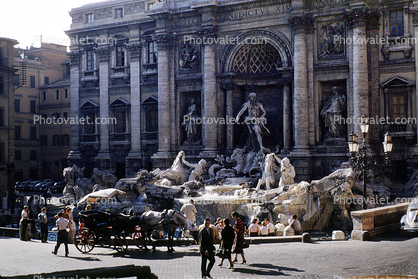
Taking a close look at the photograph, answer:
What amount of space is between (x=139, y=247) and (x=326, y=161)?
51.8 feet

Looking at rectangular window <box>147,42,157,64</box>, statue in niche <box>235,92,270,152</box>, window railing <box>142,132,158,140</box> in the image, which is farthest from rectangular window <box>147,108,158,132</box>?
statue in niche <box>235,92,270,152</box>

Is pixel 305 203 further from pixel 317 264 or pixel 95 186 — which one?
pixel 95 186

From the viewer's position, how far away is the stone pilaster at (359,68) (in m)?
28.4

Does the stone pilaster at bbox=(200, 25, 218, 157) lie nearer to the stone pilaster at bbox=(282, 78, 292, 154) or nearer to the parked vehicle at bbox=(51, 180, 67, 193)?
the stone pilaster at bbox=(282, 78, 292, 154)

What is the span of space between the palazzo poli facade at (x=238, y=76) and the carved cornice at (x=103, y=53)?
0.35 feet

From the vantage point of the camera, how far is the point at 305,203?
2470 cm

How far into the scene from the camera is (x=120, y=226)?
670 inches

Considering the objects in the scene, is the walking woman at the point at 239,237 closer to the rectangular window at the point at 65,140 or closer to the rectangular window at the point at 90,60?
the rectangular window at the point at 90,60

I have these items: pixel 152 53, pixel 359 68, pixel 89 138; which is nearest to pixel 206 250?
pixel 359 68

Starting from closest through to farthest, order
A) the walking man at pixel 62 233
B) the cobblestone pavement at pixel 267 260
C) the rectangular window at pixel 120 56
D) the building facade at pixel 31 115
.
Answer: the cobblestone pavement at pixel 267 260
the walking man at pixel 62 233
the rectangular window at pixel 120 56
the building facade at pixel 31 115

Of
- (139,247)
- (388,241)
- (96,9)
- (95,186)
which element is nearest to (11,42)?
(96,9)

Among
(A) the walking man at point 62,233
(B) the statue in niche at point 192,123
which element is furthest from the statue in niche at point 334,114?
(A) the walking man at point 62,233

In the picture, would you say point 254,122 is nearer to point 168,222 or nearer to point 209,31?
point 209,31

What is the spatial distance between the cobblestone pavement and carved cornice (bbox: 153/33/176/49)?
763 inches
